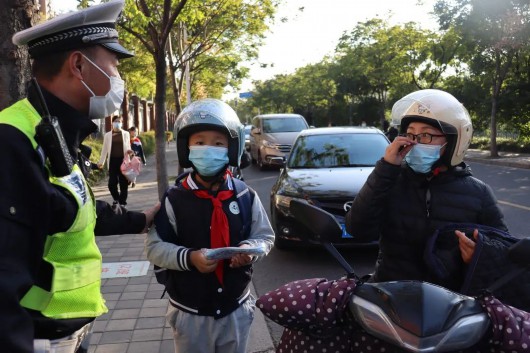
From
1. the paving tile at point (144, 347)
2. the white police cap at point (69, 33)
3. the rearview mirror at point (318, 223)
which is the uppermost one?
the white police cap at point (69, 33)

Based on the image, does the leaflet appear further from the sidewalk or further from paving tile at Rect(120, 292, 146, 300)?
paving tile at Rect(120, 292, 146, 300)

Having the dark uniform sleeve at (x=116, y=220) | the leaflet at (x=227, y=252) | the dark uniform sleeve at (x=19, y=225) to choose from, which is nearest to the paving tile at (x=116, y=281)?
the dark uniform sleeve at (x=116, y=220)

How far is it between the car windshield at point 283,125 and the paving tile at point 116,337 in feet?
43.9

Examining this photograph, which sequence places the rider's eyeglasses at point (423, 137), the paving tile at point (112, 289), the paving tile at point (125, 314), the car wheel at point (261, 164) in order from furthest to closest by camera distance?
the car wheel at point (261, 164) → the paving tile at point (112, 289) → the paving tile at point (125, 314) → the rider's eyeglasses at point (423, 137)

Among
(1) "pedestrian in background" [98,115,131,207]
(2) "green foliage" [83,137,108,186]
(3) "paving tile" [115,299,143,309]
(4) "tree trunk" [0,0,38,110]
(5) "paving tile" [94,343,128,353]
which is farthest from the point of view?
(2) "green foliage" [83,137,108,186]

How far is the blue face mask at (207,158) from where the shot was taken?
2.27 metres

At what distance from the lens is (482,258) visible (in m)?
1.67

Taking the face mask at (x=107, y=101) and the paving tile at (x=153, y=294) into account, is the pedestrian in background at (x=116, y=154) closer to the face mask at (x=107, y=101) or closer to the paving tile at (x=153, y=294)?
the paving tile at (x=153, y=294)

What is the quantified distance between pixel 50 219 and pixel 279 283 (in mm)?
3935

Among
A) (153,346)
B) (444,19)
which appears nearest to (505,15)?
(444,19)

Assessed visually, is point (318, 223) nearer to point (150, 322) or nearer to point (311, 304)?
point (311, 304)

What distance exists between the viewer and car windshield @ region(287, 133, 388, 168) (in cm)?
668

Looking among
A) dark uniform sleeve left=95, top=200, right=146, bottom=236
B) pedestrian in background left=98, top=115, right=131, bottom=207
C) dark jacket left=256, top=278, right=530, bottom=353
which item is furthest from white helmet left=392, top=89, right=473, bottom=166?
pedestrian in background left=98, top=115, right=131, bottom=207

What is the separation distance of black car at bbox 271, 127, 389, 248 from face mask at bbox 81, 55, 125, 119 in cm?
301
